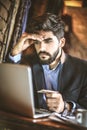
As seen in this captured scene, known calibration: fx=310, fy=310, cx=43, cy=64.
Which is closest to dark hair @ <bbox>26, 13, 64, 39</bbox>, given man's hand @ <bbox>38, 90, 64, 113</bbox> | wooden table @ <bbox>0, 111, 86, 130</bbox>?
man's hand @ <bbox>38, 90, 64, 113</bbox>

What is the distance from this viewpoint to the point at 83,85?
2.33 m

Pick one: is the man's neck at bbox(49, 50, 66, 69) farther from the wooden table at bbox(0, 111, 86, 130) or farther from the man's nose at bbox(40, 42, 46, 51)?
the wooden table at bbox(0, 111, 86, 130)

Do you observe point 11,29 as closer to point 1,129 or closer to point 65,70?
point 65,70

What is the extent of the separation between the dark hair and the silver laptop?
0.50m

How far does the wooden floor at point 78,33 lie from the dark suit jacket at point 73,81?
0.18 feet

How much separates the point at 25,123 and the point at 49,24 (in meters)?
0.83

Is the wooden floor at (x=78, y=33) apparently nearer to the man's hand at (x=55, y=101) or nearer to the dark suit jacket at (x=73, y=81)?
the dark suit jacket at (x=73, y=81)

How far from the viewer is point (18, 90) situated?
2053 mm

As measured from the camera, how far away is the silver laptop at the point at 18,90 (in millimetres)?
2012

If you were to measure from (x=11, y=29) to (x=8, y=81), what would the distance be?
2.09 feet

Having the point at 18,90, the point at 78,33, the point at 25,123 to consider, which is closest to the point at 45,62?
the point at 78,33

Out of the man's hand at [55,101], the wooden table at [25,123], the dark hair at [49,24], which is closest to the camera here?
the wooden table at [25,123]

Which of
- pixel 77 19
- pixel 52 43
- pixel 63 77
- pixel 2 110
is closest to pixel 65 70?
pixel 63 77

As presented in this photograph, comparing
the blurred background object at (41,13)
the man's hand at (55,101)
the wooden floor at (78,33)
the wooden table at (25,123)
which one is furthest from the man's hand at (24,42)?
the wooden table at (25,123)
